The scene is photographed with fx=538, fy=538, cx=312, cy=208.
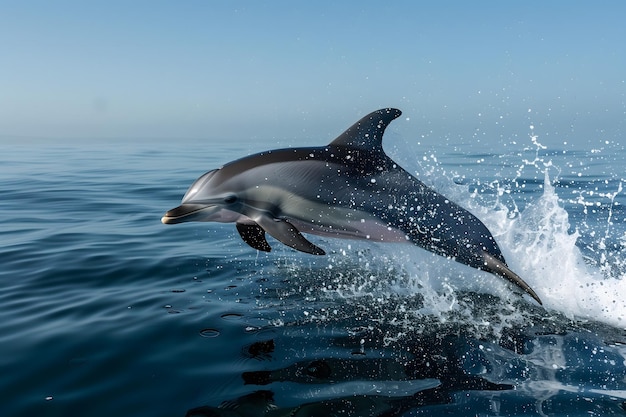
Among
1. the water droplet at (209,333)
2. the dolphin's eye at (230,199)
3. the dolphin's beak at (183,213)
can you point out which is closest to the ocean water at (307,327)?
the water droplet at (209,333)

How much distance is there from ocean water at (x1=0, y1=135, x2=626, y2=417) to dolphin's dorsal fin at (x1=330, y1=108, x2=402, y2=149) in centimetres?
134

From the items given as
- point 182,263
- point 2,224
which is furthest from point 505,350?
point 2,224

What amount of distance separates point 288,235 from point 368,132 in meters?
1.38

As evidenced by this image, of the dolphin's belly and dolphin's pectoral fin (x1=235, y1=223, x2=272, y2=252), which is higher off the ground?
the dolphin's belly

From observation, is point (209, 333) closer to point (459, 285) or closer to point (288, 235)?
point (288, 235)

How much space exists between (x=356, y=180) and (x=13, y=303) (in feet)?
13.3

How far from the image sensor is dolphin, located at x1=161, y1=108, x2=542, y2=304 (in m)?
5.46

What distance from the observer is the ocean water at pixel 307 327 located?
3.70 metres

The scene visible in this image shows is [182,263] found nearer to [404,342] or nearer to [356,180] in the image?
[356,180]

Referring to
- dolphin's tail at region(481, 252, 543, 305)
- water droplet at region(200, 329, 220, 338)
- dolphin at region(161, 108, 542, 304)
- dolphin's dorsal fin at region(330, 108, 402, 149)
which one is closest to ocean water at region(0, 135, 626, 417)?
water droplet at region(200, 329, 220, 338)

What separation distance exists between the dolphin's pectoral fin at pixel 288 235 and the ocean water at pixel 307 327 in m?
0.73

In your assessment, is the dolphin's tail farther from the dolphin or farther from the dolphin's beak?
the dolphin's beak

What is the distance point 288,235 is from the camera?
17.1ft

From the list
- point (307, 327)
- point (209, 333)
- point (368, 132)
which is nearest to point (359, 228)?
point (368, 132)
